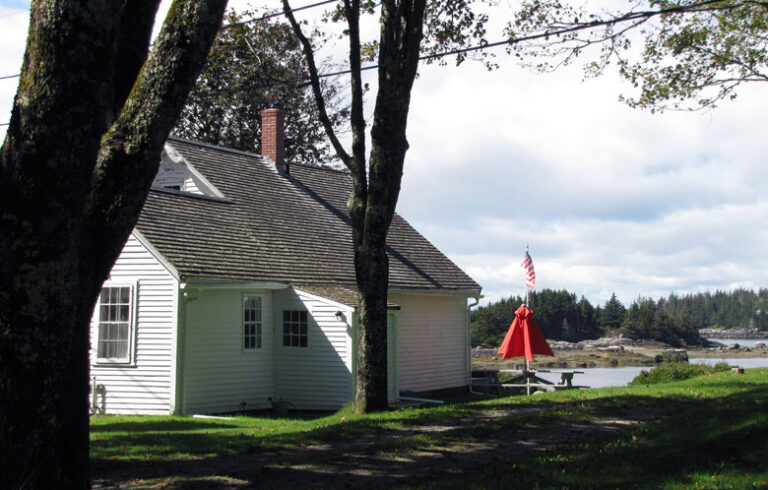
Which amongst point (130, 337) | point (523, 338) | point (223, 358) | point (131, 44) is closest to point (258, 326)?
point (223, 358)

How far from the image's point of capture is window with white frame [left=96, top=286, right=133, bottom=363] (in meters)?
17.7

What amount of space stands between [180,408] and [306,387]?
10.9 feet

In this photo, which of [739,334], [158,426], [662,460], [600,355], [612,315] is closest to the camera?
[662,460]

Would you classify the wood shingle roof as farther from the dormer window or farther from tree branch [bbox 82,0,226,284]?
tree branch [bbox 82,0,226,284]

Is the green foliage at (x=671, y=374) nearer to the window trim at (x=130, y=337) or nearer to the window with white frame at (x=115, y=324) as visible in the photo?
the window trim at (x=130, y=337)

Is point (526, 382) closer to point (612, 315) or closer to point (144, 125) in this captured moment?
point (144, 125)

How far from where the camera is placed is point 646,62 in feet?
62.2

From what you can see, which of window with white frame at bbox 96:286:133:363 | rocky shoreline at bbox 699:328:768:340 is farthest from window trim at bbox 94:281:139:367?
rocky shoreline at bbox 699:328:768:340

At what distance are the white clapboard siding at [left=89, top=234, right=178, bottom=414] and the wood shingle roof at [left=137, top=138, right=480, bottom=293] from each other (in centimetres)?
60

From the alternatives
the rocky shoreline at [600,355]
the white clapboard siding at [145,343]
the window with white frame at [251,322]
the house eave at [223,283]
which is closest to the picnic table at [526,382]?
the window with white frame at [251,322]

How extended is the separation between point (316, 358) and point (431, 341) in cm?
542

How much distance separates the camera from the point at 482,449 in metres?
9.44

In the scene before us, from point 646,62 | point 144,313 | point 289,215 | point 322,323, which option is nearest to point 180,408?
point 144,313

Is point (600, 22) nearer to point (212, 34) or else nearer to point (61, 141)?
point (212, 34)
